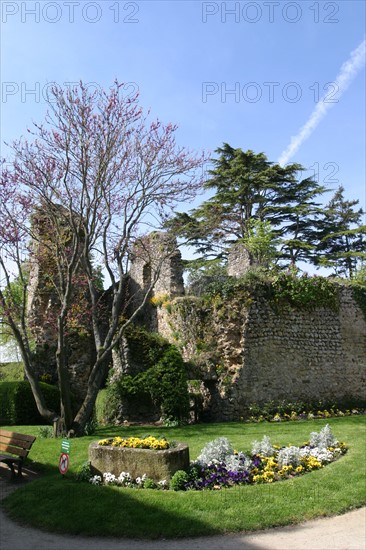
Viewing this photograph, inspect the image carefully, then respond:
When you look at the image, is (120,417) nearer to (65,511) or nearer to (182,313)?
(182,313)

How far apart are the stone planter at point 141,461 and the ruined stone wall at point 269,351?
7886 millimetres

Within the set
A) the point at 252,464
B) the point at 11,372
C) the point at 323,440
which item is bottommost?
the point at 252,464

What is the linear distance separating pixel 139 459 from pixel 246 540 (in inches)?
92.7

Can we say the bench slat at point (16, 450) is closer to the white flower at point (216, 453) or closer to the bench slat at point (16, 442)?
the bench slat at point (16, 442)

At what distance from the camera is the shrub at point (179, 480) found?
7.20 metres

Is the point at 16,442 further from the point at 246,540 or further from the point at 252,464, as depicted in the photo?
the point at 246,540

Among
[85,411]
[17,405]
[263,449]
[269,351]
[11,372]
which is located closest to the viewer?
[263,449]

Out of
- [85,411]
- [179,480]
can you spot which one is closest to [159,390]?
[85,411]

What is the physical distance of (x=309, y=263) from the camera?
3225 cm

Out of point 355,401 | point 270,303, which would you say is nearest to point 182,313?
point 270,303

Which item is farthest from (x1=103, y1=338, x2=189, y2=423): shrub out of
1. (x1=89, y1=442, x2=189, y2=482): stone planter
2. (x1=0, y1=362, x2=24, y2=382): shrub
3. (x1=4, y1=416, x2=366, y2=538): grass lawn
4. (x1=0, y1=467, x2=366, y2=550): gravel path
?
(x1=0, y1=467, x2=366, y2=550): gravel path

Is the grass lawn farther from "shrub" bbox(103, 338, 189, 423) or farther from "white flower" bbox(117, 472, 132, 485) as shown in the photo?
"shrub" bbox(103, 338, 189, 423)

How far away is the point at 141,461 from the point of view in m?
7.59

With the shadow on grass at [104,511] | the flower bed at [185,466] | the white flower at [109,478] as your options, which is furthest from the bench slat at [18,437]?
the white flower at [109,478]
